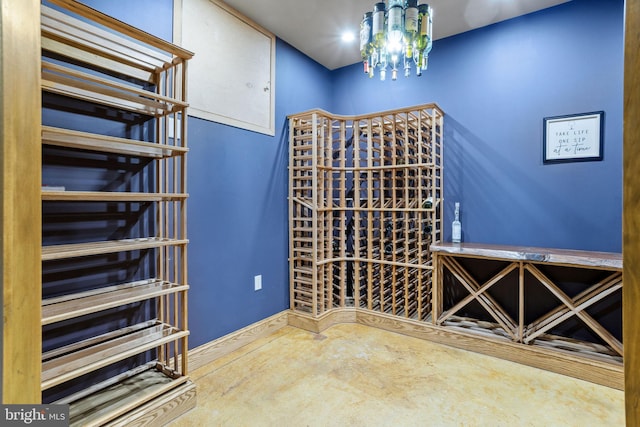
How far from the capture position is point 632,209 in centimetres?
49

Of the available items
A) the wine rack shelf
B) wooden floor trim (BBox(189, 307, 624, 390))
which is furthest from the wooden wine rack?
the wine rack shelf

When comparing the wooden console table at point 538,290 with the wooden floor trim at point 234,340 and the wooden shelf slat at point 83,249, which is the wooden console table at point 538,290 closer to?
the wooden floor trim at point 234,340

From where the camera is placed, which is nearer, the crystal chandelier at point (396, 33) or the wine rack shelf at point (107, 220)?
the wine rack shelf at point (107, 220)

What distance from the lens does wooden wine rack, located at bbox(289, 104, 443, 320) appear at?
270 centimetres

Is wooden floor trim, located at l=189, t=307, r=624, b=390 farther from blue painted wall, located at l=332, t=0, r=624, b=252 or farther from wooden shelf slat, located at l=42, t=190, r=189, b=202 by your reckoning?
wooden shelf slat, located at l=42, t=190, r=189, b=202

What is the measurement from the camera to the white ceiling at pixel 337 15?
2379mm

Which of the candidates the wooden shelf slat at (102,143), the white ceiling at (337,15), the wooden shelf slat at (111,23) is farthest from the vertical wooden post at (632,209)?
the white ceiling at (337,15)

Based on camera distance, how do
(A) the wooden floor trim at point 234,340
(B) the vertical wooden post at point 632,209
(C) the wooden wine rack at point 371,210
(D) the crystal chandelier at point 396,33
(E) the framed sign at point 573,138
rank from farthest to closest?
1. (C) the wooden wine rack at point 371,210
2. (E) the framed sign at point 573,138
3. (A) the wooden floor trim at point 234,340
4. (D) the crystal chandelier at point 396,33
5. (B) the vertical wooden post at point 632,209

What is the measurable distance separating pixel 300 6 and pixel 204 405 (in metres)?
2.79

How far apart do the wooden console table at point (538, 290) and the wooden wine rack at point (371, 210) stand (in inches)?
10.6

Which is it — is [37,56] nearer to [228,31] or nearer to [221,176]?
[221,176]

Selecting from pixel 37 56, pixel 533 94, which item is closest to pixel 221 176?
pixel 37 56

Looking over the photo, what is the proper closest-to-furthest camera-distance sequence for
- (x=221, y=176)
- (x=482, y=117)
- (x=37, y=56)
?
(x=37, y=56) < (x=221, y=176) < (x=482, y=117)

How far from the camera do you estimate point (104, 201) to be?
5.62ft
